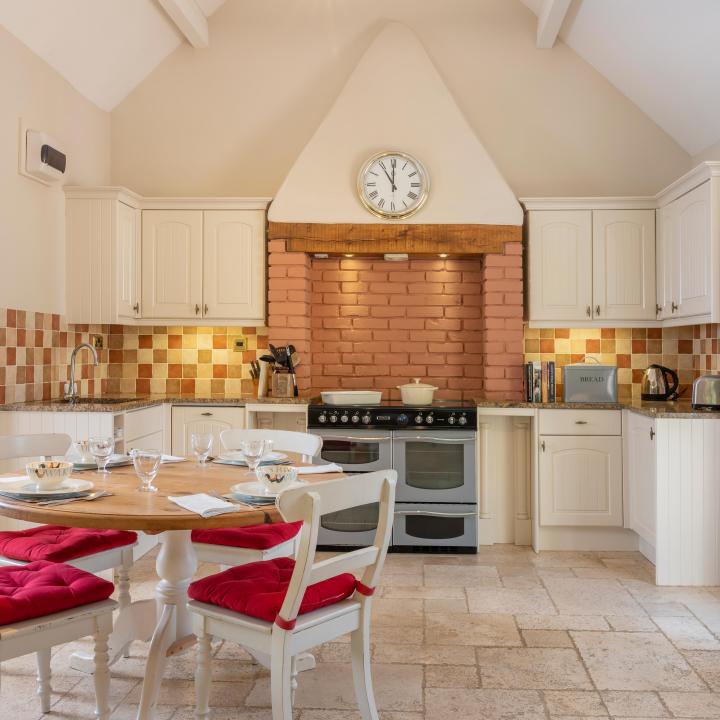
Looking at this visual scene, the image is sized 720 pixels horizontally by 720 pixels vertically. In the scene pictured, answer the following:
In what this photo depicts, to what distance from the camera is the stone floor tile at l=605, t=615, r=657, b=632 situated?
3373mm

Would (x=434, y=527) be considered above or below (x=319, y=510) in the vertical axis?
below

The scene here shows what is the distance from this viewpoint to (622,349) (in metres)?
5.31

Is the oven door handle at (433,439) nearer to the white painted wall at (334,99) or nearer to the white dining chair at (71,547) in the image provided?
the white painted wall at (334,99)

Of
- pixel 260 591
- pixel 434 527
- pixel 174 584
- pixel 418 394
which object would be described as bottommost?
pixel 434 527

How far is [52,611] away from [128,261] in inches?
130

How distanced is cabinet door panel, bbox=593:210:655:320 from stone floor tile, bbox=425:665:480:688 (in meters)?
2.78

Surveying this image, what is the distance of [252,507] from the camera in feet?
7.20

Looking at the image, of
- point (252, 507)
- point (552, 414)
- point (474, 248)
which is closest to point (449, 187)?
point (474, 248)

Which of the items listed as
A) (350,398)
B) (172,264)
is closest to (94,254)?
(172,264)

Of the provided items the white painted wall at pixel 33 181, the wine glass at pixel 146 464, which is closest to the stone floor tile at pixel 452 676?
the wine glass at pixel 146 464

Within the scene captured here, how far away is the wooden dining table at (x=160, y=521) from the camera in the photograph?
2.07 meters

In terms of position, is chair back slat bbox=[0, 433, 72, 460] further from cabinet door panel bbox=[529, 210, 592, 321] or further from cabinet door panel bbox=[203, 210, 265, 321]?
cabinet door panel bbox=[529, 210, 592, 321]

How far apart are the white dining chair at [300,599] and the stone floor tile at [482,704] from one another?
1.21 ft

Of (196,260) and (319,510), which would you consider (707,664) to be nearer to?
(319,510)
